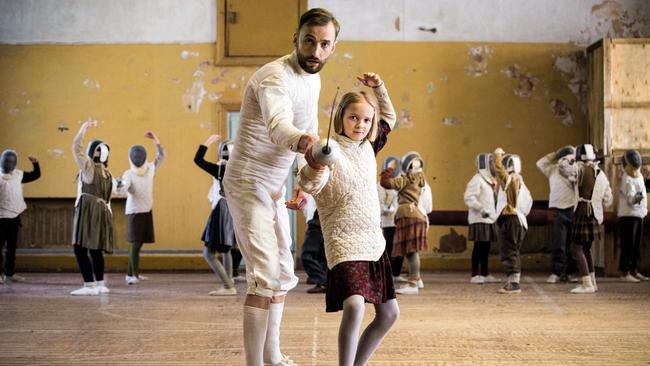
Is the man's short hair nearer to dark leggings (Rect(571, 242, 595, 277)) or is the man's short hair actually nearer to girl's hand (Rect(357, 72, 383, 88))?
girl's hand (Rect(357, 72, 383, 88))

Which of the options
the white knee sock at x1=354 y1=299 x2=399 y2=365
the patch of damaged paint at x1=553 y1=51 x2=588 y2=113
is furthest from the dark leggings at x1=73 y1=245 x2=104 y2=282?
the patch of damaged paint at x1=553 y1=51 x2=588 y2=113

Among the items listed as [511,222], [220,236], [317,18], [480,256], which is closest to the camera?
[317,18]

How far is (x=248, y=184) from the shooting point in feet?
10.3

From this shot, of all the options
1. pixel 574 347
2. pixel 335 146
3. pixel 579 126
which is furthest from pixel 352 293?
pixel 579 126

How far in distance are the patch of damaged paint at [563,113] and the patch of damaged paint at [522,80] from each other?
34 centimetres

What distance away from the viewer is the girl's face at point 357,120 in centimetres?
310

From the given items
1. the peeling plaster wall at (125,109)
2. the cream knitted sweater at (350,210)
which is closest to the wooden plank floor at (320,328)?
the cream knitted sweater at (350,210)

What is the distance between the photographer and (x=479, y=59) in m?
10.1

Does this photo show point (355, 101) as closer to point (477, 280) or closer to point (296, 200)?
point (296, 200)

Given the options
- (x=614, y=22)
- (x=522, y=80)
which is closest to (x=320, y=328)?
(x=522, y=80)

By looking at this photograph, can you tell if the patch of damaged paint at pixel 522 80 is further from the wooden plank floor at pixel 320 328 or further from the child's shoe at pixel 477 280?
the wooden plank floor at pixel 320 328

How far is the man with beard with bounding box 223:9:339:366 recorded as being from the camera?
300cm

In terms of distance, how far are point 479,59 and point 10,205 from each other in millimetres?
5674

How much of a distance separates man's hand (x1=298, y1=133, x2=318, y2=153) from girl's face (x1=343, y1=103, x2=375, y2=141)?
0.56 meters
